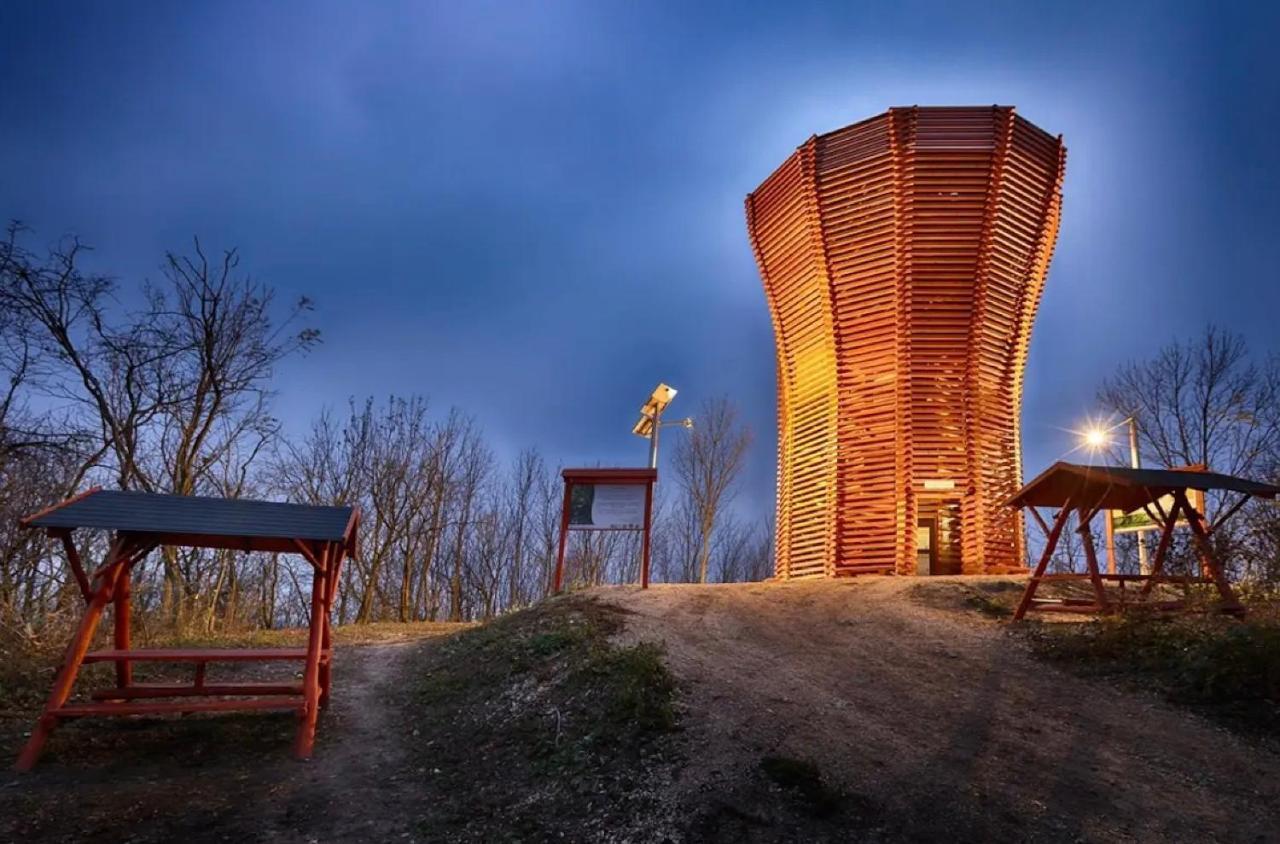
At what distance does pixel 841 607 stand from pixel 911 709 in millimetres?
5557

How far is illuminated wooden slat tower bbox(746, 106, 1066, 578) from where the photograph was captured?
19703mm

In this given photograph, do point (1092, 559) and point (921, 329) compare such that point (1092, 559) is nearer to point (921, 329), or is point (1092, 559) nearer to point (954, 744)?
point (954, 744)

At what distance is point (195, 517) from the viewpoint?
7.76 m

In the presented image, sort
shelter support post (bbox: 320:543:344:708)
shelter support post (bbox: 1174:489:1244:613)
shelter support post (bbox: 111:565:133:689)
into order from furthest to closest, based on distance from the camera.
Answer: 1. shelter support post (bbox: 1174:489:1244:613)
2. shelter support post (bbox: 320:543:344:708)
3. shelter support post (bbox: 111:565:133:689)

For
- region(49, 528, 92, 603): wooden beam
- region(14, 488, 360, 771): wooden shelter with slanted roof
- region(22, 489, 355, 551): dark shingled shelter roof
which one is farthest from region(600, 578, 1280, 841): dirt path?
region(49, 528, 92, 603): wooden beam

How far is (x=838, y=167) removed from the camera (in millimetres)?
21125

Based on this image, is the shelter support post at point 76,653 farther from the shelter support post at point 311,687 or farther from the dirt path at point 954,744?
the dirt path at point 954,744

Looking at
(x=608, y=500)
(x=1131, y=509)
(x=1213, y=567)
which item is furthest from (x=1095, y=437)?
(x=608, y=500)

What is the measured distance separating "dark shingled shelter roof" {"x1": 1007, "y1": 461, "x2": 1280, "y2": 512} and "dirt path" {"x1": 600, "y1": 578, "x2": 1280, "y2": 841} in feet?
8.46

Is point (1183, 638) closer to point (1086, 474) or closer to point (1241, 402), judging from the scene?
point (1086, 474)

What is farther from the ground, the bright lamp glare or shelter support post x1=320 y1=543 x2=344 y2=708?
the bright lamp glare

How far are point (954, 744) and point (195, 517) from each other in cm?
724

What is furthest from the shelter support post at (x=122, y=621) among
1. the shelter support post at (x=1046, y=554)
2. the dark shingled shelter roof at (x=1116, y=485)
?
the dark shingled shelter roof at (x=1116, y=485)

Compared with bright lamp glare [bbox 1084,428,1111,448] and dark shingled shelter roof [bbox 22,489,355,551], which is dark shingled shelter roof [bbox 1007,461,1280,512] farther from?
bright lamp glare [bbox 1084,428,1111,448]
